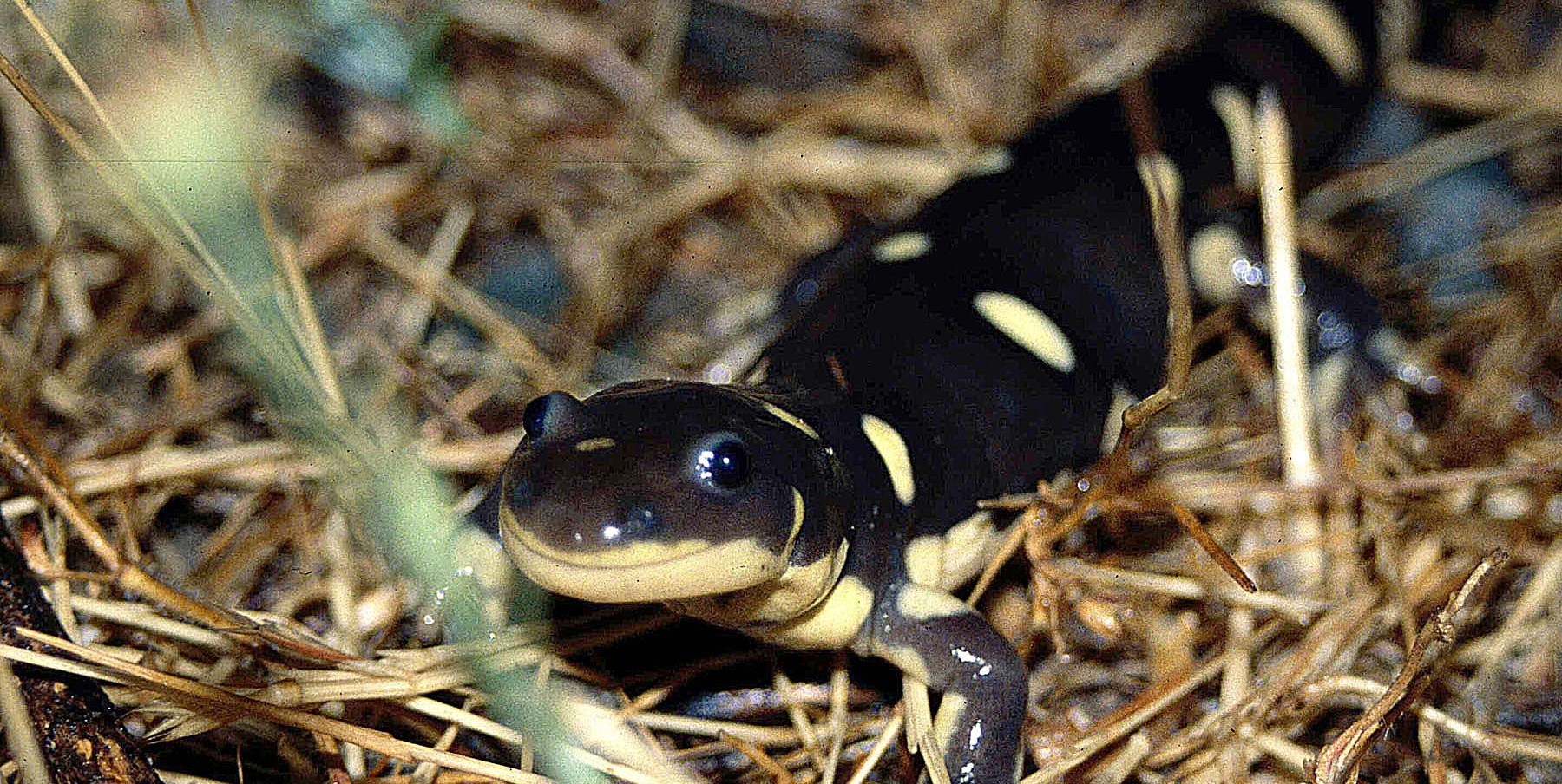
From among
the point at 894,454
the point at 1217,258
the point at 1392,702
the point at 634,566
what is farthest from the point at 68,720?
the point at 1217,258

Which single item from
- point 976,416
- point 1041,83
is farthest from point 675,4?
point 976,416

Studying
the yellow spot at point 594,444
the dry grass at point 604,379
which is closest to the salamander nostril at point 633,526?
the yellow spot at point 594,444

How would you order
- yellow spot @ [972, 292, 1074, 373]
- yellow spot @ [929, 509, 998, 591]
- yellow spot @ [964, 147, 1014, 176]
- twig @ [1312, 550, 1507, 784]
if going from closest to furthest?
twig @ [1312, 550, 1507, 784]
yellow spot @ [929, 509, 998, 591]
yellow spot @ [972, 292, 1074, 373]
yellow spot @ [964, 147, 1014, 176]

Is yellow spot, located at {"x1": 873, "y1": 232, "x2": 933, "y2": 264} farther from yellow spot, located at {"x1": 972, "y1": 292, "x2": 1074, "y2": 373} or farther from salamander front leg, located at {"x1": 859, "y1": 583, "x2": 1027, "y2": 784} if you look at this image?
salamander front leg, located at {"x1": 859, "y1": 583, "x2": 1027, "y2": 784}

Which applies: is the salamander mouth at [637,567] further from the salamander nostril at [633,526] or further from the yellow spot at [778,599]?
the yellow spot at [778,599]

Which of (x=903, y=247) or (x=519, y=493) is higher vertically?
(x=519, y=493)

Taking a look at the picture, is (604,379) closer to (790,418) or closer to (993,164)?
(993,164)

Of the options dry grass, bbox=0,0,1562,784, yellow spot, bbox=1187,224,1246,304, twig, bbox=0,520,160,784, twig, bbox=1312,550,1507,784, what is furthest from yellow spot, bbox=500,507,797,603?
yellow spot, bbox=1187,224,1246,304
